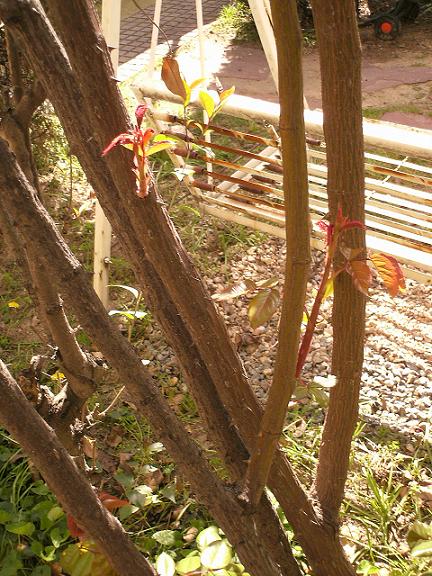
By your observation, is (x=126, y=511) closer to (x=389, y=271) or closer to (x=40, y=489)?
(x=40, y=489)

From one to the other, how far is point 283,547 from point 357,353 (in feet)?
1.69

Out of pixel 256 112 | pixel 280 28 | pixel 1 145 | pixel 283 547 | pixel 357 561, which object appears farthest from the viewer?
pixel 256 112

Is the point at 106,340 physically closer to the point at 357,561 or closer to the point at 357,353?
the point at 357,353

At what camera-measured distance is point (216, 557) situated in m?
1.40

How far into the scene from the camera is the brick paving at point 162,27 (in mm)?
5941

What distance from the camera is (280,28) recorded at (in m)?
0.84

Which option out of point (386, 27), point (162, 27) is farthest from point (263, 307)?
point (162, 27)

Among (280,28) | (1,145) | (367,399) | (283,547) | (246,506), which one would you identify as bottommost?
(367,399)

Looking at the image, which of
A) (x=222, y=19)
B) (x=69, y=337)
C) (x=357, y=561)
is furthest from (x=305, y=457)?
(x=222, y=19)

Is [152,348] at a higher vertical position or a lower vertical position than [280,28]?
lower

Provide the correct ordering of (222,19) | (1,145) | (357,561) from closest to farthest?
(1,145) < (357,561) < (222,19)

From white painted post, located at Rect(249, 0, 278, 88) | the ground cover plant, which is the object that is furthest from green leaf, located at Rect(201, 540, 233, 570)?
white painted post, located at Rect(249, 0, 278, 88)

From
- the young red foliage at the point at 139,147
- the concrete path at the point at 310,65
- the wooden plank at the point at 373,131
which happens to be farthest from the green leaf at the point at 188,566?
the concrete path at the point at 310,65

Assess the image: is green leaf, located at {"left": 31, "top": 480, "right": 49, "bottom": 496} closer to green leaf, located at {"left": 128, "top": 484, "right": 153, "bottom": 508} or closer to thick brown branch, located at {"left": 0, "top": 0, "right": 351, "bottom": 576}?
green leaf, located at {"left": 128, "top": 484, "right": 153, "bottom": 508}
